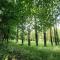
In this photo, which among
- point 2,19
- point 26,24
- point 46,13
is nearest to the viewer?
point 46,13

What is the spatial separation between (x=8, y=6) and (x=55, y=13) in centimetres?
778

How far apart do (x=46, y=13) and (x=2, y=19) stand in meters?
6.47

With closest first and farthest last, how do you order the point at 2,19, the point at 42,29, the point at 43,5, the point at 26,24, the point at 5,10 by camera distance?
the point at 43,5, the point at 5,10, the point at 2,19, the point at 42,29, the point at 26,24

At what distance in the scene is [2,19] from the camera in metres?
20.6

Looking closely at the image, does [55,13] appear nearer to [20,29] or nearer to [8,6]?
[8,6]

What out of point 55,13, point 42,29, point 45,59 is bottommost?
point 45,59

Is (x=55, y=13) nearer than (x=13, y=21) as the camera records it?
No

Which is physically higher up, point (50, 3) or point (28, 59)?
point (50, 3)

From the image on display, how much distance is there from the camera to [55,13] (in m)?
24.3

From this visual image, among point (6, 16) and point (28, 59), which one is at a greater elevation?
point (6, 16)

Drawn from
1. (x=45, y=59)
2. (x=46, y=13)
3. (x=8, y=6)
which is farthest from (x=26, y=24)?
(x=45, y=59)

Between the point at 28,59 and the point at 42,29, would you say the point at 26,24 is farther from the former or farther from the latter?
the point at 28,59

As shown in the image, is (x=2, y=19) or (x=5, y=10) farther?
(x=2, y=19)

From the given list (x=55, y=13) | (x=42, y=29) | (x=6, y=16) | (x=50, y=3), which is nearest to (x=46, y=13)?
(x=50, y=3)
